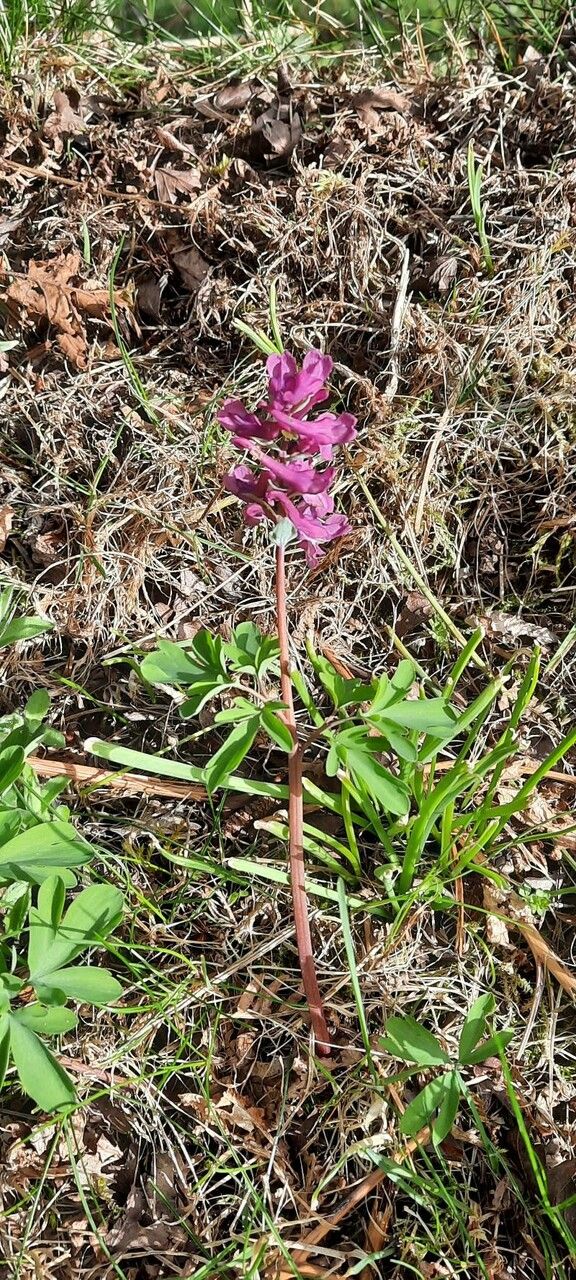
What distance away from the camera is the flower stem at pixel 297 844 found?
1.68 metres

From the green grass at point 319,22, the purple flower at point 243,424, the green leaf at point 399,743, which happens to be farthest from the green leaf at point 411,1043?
the green grass at point 319,22

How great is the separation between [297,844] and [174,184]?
186 cm

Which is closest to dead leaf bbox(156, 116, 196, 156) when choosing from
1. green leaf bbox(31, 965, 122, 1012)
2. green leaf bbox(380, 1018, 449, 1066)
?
green leaf bbox(31, 965, 122, 1012)

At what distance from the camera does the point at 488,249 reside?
102 inches

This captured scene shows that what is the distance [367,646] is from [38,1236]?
4.44 feet

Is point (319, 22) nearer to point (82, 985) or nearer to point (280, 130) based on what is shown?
point (280, 130)

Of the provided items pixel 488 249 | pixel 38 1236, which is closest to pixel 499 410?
pixel 488 249

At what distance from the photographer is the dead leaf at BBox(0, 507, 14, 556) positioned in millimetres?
2438

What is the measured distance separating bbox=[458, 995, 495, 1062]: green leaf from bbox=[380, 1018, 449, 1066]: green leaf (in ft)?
0.11

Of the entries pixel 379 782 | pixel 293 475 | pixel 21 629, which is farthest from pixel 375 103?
pixel 379 782

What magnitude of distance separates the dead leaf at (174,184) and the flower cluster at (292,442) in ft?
4.14

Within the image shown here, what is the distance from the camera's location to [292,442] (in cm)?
168

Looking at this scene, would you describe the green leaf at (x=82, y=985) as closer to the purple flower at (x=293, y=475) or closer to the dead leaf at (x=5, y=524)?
the purple flower at (x=293, y=475)

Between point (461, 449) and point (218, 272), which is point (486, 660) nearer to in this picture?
point (461, 449)
